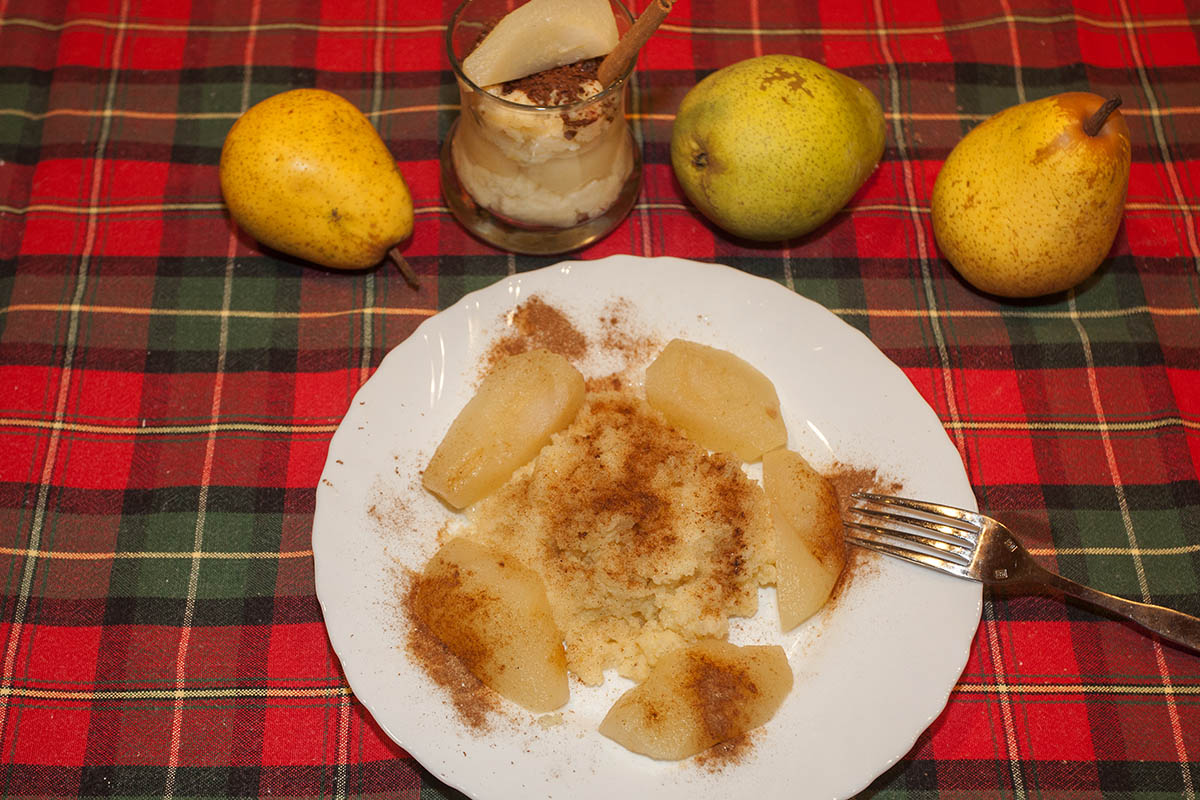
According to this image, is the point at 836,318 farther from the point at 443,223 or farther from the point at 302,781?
the point at 302,781

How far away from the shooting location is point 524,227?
5.87 ft

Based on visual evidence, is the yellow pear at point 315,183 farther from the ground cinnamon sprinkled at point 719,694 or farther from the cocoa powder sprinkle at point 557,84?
the ground cinnamon sprinkled at point 719,694

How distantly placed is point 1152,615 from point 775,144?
0.95 metres

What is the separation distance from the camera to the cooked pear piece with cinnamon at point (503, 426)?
4.95 feet

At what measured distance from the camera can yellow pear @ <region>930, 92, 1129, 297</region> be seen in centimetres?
161

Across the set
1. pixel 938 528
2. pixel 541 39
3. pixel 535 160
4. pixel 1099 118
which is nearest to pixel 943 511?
pixel 938 528

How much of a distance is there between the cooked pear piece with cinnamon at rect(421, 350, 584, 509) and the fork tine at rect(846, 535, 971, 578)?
0.52 meters

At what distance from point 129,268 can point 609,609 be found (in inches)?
44.8

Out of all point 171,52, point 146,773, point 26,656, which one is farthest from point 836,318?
point 171,52

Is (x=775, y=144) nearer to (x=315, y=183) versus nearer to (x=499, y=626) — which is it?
(x=315, y=183)

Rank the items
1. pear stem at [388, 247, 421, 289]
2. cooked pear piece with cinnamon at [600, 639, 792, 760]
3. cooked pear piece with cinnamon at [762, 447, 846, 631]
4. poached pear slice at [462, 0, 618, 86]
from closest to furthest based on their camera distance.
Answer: cooked pear piece with cinnamon at [600, 639, 792, 760], cooked pear piece with cinnamon at [762, 447, 846, 631], poached pear slice at [462, 0, 618, 86], pear stem at [388, 247, 421, 289]

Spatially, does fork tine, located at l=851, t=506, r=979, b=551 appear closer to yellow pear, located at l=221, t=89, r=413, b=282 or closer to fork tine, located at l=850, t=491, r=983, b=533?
fork tine, located at l=850, t=491, r=983, b=533

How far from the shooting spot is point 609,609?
1.46m

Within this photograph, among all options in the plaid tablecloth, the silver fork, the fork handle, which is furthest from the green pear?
the fork handle
